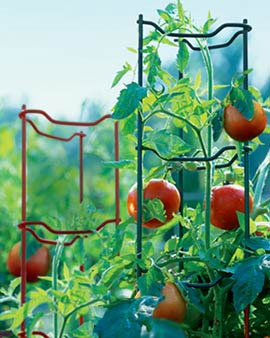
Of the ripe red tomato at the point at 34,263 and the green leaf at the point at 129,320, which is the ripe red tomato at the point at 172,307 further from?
the ripe red tomato at the point at 34,263

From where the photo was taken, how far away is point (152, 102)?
129 centimetres

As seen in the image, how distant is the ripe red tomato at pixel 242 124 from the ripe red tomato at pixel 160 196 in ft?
0.50

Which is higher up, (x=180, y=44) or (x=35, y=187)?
(x=180, y=44)

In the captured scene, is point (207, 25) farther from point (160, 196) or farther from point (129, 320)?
point (129, 320)

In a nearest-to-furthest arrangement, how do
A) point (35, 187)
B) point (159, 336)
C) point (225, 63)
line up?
1. point (159, 336)
2. point (35, 187)
3. point (225, 63)

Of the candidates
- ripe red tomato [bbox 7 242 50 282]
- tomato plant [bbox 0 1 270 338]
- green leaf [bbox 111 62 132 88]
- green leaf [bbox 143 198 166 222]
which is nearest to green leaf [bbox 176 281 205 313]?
tomato plant [bbox 0 1 270 338]

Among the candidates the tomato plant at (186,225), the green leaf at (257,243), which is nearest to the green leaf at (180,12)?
the tomato plant at (186,225)

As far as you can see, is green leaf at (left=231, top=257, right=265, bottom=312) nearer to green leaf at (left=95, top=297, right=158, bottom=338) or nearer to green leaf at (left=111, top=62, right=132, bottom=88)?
green leaf at (left=95, top=297, right=158, bottom=338)

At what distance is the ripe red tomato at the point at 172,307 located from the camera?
117 cm

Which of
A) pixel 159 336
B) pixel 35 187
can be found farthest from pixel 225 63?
pixel 159 336

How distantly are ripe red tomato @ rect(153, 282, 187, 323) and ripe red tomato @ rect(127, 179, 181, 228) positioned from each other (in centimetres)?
16

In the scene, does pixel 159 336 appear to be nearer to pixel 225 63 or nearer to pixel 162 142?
pixel 162 142

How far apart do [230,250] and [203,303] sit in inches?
4.0

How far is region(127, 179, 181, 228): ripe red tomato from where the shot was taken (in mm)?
1304
